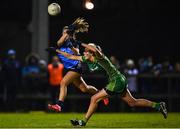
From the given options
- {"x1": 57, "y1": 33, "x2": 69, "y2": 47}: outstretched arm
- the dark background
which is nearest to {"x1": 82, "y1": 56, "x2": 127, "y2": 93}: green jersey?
{"x1": 57, "y1": 33, "x2": 69, "y2": 47}: outstretched arm

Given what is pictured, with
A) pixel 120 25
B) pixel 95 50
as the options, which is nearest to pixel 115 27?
pixel 120 25

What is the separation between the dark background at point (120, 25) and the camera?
35.1 m

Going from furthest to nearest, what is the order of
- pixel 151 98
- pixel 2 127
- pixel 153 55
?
pixel 153 55
pixel 151 98
pixel 2 127

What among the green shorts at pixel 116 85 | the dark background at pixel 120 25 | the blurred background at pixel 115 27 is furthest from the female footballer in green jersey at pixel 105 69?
the dark background at pixel 120 25

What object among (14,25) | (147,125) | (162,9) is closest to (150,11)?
(162,9)

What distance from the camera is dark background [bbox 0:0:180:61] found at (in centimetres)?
3506

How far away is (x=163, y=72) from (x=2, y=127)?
40.4 feet

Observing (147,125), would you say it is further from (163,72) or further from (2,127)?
(163,72)

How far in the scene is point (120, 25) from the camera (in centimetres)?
3547

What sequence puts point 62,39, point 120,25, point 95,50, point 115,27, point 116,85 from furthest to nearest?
point 115,27 → point 120,25 → point 62,39 → point 116,85 → point 95,50

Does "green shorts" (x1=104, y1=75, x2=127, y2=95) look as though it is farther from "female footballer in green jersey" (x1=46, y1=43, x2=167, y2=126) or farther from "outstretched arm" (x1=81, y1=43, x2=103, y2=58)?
"outstretched arm" (x1=81, y1=43, x2=103, y2=58)

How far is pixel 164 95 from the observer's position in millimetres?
29094

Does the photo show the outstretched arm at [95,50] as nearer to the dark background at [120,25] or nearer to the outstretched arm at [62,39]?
the outstretched arm at [62,39]

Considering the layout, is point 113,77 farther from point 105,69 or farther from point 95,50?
point 95,50
